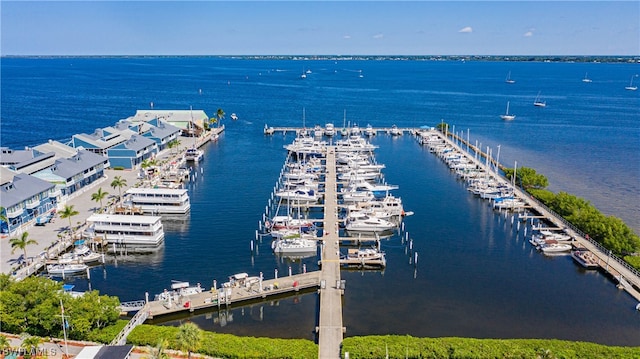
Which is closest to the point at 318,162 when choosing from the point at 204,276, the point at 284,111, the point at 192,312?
the point at 204,276

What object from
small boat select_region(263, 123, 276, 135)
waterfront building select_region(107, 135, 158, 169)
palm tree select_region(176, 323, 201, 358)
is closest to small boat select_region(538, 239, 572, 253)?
palm tree select_region(176, 323, 201, 358)

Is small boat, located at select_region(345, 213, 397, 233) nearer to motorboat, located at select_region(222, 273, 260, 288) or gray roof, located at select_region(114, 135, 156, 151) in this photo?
motorboat, located at select_region(222, 273, 260, 288)

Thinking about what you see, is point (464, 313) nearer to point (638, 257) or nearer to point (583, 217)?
point (638, 257)

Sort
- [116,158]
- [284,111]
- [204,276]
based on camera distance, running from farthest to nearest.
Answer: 1. [284,111]
2. [116,158]
3. [204,276]

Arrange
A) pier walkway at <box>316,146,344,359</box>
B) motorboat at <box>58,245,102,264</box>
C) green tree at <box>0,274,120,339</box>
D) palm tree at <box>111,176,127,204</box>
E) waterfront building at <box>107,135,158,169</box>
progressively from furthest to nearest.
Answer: waterfront building at <box>107,135,158,169</box> → palm tree at <box>111,176,127,204</box> → motorboat at <box>58,245,102,264</box> → pier walkway at <box>316,146,344,359</box> → green tree at <box>0,274,120,339</box>

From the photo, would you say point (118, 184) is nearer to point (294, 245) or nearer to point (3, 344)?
point (294, 245)

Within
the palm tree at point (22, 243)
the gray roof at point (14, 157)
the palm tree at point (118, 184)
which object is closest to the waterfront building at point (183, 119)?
the gray roof at point (14, 157)

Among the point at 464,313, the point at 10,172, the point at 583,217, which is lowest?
the point at 464,313
